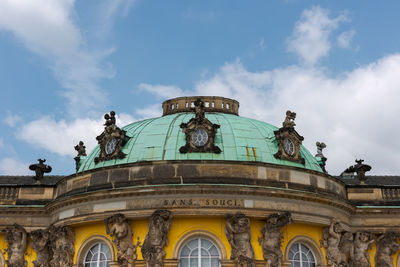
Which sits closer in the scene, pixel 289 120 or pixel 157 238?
pixel 157 238

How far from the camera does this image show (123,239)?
73.7ft

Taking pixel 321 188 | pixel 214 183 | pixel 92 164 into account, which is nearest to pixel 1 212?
pixel 92 164

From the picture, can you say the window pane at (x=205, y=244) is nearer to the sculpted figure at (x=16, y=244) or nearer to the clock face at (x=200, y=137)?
the clock face at (x=200, y=137)

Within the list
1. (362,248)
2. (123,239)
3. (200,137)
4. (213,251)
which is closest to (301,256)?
(362,248)

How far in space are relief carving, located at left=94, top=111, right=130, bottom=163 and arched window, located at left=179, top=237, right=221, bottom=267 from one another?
5.50 metres

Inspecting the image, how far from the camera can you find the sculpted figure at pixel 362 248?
24734mm

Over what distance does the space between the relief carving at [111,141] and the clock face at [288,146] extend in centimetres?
753

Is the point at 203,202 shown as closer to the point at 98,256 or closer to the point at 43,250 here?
the point at 98,256

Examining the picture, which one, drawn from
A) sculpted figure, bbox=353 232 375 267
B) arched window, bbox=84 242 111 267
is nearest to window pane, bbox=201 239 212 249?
arched window, bbox=84 242 111 267

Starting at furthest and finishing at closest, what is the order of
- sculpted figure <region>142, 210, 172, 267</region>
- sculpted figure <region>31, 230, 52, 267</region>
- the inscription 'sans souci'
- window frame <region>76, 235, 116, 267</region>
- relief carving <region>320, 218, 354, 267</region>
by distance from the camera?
sculpted figure <region>31, 230, 52, 267</region> < relief carving <region>320, 218, 354, 267</region> < window frame <region>76, 235, 116, 267</region> < the inscription 'sans souci' < sculpted figure <region>142, 210, 172, 267</region>

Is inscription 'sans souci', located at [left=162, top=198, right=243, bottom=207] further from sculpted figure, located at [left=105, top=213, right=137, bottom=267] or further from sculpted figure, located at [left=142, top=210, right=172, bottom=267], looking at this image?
sculpted figure, located at [left=105, top=213, right=137, bottom=267]

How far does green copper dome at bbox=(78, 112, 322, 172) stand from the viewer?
24.2 metres

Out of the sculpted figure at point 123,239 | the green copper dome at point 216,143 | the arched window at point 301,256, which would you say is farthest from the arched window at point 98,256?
the arched window at point 301,256

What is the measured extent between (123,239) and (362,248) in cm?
1118
